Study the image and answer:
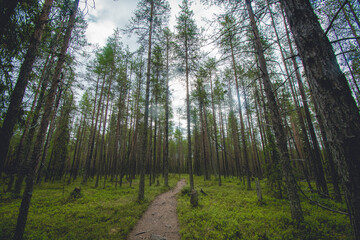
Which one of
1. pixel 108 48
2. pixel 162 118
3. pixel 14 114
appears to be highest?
pixel 108 48

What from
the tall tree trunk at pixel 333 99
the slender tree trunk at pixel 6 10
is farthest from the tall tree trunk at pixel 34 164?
the tall tree trunk at pixel 333 99

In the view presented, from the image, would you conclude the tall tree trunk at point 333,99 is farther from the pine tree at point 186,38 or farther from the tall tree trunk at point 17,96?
the pine tree at point 186,38

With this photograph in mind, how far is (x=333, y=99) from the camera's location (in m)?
1.52

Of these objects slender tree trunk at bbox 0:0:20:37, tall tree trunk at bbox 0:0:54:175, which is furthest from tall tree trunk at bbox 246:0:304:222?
tall tree trunk at bbox 0:0:54:175

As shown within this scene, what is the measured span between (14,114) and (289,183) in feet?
29.3

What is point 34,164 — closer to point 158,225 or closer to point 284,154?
point 158,225

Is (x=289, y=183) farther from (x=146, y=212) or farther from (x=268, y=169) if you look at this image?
(x=146, y=212)

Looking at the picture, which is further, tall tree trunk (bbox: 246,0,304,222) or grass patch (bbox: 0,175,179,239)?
tall tree trunk (bbox: 246,0,304,222)

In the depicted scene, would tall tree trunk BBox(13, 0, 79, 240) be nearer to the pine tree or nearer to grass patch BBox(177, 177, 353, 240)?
grass patch BBox(177, 177, 353, 240)

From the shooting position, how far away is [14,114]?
3.60 m

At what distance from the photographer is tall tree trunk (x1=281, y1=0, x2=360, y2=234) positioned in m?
1.38

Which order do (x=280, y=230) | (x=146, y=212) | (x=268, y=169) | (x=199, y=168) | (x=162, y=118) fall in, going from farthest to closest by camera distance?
(x=199, y=168) < (x=162, y=118) < (x=268, y=169) < (x=146, y=212) < (x=280, y=230)

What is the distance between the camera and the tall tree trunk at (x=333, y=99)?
1385 millimetres

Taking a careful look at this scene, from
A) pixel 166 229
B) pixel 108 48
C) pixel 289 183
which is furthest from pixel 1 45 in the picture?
pixel 108 48
